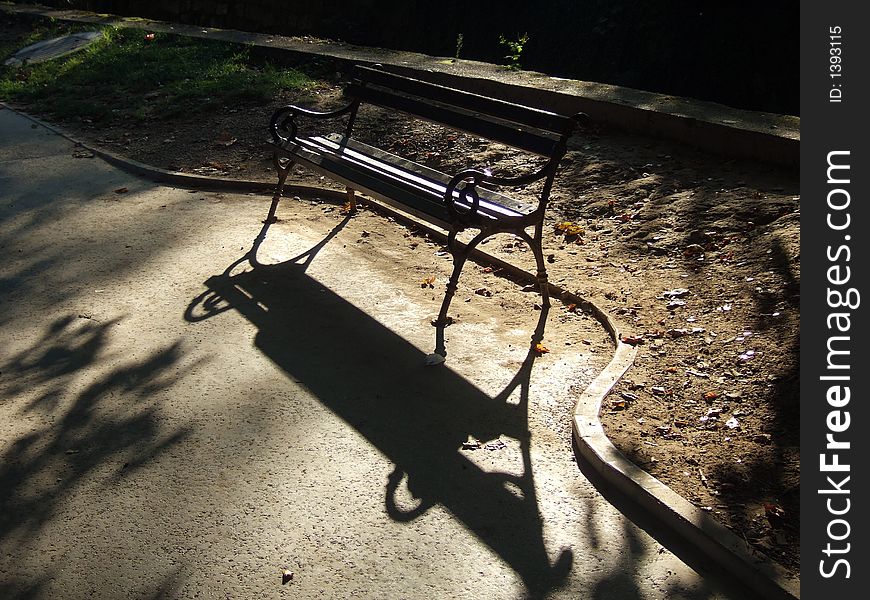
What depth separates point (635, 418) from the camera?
14.6 ft

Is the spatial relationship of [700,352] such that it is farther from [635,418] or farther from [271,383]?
[271,383]

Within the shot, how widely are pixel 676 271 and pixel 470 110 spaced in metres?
1.73

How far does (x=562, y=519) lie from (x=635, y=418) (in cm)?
83

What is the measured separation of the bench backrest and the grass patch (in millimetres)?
3318

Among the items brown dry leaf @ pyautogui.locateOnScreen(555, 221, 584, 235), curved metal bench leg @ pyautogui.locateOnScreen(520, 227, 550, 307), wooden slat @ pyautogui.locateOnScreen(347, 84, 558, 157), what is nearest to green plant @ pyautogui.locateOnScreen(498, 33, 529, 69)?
wooden slat @ pyautogui.locateOnScreen(347, 84, 558, 157)

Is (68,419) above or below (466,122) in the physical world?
below

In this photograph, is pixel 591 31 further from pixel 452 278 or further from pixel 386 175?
pixel 452 278

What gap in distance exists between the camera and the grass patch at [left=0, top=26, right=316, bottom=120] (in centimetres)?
1006

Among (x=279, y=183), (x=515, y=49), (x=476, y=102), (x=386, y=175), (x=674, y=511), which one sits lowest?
(x=674, y=511)

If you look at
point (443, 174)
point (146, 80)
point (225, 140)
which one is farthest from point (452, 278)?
point (146, 80)

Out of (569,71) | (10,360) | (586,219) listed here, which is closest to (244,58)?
(569,71)

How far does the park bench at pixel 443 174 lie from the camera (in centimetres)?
528

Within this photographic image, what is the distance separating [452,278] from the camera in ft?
17.5

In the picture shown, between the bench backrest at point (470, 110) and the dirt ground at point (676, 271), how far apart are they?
0.98 meters
